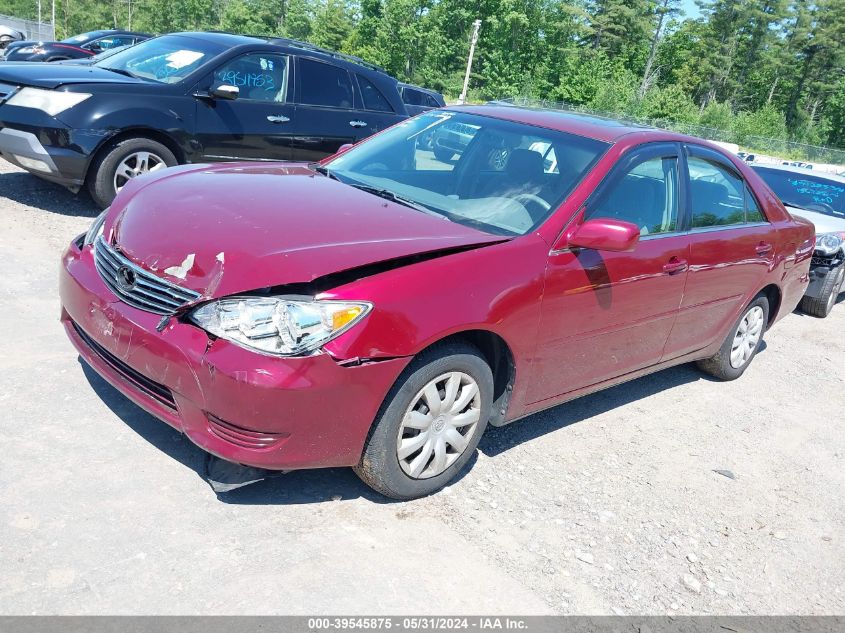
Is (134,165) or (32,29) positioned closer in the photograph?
(134,165)

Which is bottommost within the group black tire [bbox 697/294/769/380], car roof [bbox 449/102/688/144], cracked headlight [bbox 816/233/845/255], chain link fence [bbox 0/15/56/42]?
chain link fence [bbox 0/15/56/42]

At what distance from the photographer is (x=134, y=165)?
689cm

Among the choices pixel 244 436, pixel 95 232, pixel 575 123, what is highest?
pixel 575 123

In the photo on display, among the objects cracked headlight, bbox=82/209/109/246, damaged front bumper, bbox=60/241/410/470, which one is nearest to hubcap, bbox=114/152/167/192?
cracked headlight, bbox=82/209/109/246

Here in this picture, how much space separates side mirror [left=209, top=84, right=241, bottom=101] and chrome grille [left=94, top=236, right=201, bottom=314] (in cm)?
400

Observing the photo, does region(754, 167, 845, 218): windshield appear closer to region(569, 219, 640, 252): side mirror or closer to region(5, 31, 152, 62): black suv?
region(569, 219, 640, 252): side mirror

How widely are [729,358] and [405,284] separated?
356 cm

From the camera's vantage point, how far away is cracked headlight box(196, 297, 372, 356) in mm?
2824

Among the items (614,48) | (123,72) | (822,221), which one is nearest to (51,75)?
(123,72)

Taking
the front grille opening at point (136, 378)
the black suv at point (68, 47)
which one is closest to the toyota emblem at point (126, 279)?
the front grille opening at point (136, 378)

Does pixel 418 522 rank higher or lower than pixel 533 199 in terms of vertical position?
lower

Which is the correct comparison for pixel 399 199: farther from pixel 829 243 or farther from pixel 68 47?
pixel 68 47

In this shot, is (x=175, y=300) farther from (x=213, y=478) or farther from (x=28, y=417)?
(x=28, y=417)

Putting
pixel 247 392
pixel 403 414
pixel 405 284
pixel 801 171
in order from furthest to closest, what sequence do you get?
pixel 801 171 → pixel 403 414 → pixel 405 284 → pixel 247 392
